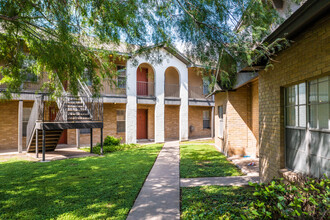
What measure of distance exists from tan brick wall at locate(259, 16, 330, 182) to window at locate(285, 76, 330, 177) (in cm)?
16

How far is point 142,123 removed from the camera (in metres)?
18.8

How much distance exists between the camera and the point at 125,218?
397 cm

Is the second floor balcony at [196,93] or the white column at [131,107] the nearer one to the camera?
the white column at [131,107]

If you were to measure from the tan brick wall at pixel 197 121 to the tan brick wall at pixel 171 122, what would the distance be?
52.8 inches

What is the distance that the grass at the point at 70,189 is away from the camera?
4312 mm

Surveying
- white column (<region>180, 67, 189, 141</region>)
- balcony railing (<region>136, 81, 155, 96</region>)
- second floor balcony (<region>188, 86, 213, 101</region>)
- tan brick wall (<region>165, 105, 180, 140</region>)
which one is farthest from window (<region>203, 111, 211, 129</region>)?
balcony railing (<region>136, 81, 155, 96</region>)

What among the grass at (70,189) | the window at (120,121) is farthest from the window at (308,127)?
the window at (120,121)

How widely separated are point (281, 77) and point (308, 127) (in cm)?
125

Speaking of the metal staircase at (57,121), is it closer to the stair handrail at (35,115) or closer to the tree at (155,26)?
the stair handrail at (35,115)

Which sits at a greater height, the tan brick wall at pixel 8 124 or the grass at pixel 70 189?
the tan brick wall at pixel 8 124

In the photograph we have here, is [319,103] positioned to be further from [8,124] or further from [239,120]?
[8,124]

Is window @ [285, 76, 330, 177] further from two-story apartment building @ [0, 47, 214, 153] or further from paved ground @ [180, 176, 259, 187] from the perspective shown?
two-story apartment building @ [0, 47, 214, 153]

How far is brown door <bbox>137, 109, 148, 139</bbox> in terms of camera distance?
61.0 ft

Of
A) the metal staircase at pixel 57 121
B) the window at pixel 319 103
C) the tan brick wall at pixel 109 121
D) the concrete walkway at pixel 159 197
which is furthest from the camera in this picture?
the tan brick wall at pixel 109 121
